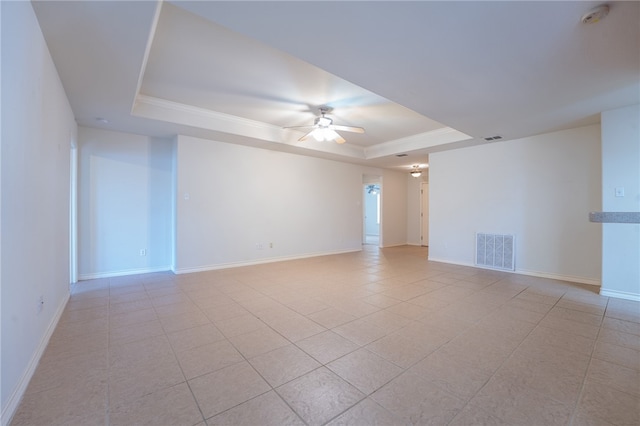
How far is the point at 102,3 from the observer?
1740 millimetres

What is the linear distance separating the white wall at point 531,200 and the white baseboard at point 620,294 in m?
0.73

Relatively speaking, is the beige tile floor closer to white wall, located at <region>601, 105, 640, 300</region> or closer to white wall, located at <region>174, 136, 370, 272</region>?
white wall, located at <region>601, 105, 640, 300</region>

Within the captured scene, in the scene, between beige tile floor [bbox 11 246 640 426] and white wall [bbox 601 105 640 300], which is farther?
white wall [bbox 601 105 640 300]

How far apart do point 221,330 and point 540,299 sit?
3.87 meters

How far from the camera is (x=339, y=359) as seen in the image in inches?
81.6

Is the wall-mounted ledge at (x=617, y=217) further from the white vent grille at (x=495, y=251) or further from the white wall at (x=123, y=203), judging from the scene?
the white wall at (x=123, y=203)

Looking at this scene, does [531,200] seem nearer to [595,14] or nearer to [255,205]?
[595,14]

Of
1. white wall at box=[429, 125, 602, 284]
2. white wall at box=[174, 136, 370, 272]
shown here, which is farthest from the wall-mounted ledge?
white wall at box=[174, 136, 370, 272]

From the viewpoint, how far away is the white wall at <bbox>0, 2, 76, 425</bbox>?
1.49 meters

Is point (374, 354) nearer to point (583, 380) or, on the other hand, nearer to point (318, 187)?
point (583, 380)

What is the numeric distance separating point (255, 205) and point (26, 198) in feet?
12.9

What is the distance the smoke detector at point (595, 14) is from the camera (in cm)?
181

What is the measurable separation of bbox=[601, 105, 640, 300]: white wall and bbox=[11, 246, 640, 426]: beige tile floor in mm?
305

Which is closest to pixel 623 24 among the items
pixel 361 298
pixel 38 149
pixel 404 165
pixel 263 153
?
pixel 361 298
